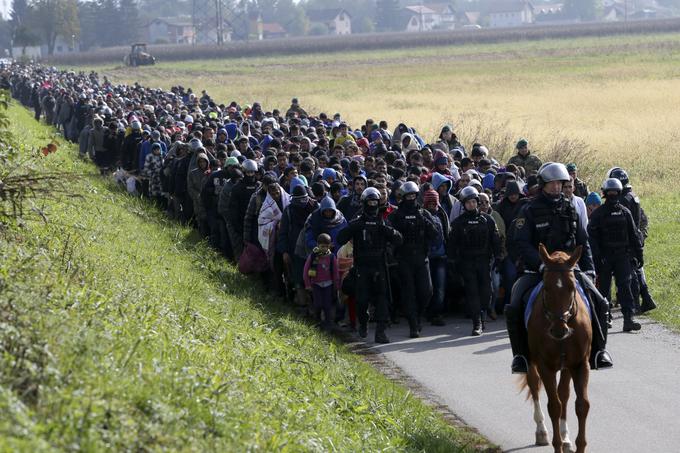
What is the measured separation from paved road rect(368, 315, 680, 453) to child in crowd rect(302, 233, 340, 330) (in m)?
0.72

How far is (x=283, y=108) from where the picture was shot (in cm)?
5944

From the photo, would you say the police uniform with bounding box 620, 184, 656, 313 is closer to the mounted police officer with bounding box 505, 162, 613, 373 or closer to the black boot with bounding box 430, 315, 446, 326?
the black boot with bounding box 430, 315, 446, 326

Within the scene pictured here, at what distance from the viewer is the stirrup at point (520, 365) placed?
34.1 feet

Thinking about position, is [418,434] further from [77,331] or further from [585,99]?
[585,99]

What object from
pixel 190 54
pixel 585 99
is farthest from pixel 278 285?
pixel 190 54

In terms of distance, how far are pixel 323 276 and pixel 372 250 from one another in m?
0.89

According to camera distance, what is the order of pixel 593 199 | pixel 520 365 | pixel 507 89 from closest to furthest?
pixel 520 365 < pixel 593 199 < pixel 507 89

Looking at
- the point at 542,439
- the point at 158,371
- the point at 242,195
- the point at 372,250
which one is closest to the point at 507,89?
the point at 242,195

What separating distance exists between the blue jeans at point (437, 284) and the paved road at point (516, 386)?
249 millimetres

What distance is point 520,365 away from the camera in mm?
10445

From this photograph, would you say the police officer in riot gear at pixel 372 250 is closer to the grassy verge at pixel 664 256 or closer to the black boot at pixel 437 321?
the black boot at pixel 437 321

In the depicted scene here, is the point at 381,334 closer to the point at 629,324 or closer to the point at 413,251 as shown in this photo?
the point at 413,251

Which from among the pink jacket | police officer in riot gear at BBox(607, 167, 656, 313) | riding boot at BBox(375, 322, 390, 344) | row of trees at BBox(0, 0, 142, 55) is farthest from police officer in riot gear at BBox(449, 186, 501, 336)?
row of trees at BBox(0, 0, 142, 55)

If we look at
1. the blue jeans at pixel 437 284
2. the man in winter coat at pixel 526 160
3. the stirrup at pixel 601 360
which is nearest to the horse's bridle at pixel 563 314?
the stirrup at pixel 601 360
